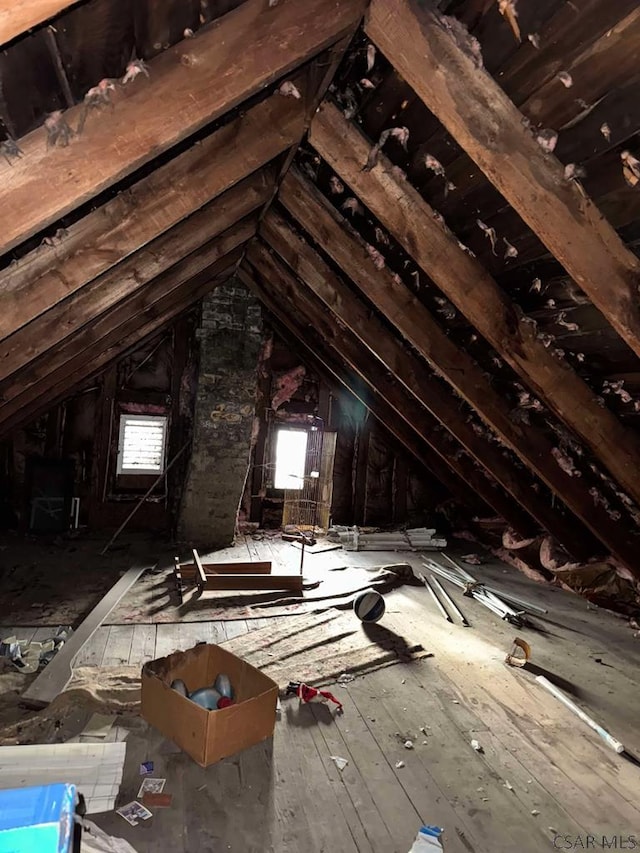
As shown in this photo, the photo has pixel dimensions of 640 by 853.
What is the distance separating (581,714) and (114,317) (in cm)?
373

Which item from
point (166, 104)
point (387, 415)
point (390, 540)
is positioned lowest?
point (390, 540)

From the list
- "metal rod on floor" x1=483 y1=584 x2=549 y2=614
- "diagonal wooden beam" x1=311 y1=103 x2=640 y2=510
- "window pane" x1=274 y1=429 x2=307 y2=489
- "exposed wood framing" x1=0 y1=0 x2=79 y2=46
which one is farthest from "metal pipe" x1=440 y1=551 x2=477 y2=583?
"exposed wood framing" x1=0 y1=0 x2=79 y2=46

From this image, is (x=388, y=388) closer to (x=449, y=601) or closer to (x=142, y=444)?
(x=449, y=601)

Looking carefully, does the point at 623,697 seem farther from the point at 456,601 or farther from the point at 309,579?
the point at 309,579

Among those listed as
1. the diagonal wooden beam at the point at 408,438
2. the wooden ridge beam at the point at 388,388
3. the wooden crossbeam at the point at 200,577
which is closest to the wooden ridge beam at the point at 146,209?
the wooden ridge beam at the point at 388,388

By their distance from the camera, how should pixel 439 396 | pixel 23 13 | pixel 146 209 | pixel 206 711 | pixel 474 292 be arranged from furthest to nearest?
pixel 439 396 < pixel 474 292 < pixel 206 711 < pixel 146 209 < pixel 23 13

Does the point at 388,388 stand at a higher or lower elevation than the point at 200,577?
higher

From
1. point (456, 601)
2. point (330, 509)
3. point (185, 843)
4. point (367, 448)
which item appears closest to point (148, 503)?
point (330, 509)

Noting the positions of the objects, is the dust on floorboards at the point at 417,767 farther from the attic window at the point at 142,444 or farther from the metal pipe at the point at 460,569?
the attic window at the point at 142,444

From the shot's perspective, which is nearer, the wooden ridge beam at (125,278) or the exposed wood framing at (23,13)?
the exposed wood framing at (23,13)

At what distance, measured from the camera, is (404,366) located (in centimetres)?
393

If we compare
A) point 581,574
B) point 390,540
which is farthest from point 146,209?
point 390,540

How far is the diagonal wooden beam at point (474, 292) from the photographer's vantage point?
2.28 meters

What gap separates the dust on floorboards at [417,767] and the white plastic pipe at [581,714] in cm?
5
